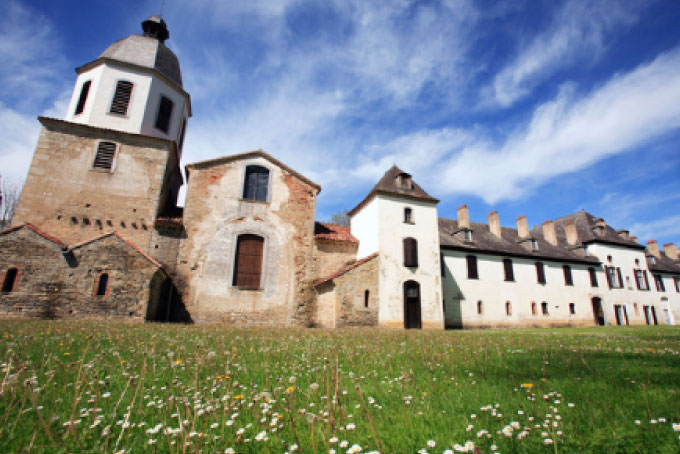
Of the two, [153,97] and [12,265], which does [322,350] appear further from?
[153,97]

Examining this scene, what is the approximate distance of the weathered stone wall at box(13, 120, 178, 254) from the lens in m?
15.2

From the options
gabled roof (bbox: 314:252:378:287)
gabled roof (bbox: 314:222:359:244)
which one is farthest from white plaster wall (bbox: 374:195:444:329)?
gabled roof (bbox: 314:222:359:244)

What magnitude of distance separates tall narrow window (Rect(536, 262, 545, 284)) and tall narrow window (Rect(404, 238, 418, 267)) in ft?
45.7

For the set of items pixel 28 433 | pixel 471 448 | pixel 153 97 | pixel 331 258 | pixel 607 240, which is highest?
pixel 153 97

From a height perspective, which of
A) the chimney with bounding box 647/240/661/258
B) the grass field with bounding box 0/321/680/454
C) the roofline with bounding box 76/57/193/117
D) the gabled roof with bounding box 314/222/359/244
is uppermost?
the roofline with bounding box 76/57/193/117

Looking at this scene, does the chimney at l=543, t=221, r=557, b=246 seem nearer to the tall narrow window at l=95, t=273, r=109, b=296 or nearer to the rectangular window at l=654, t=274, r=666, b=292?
the rectangular window at l=654, t=274, r=666, b=292

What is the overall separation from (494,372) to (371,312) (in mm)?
13564

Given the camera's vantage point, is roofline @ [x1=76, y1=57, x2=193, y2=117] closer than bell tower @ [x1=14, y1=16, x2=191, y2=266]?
No

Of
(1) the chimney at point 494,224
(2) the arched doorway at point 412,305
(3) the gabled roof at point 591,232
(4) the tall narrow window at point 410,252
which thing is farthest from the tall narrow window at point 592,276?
(2) the arched doorway at point 412,305

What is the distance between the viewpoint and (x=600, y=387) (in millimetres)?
3475

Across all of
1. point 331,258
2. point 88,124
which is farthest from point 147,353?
point 88,124

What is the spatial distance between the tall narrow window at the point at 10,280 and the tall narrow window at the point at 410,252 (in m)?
18.5

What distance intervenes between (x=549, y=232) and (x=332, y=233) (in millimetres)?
23765

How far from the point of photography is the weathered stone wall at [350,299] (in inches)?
665
